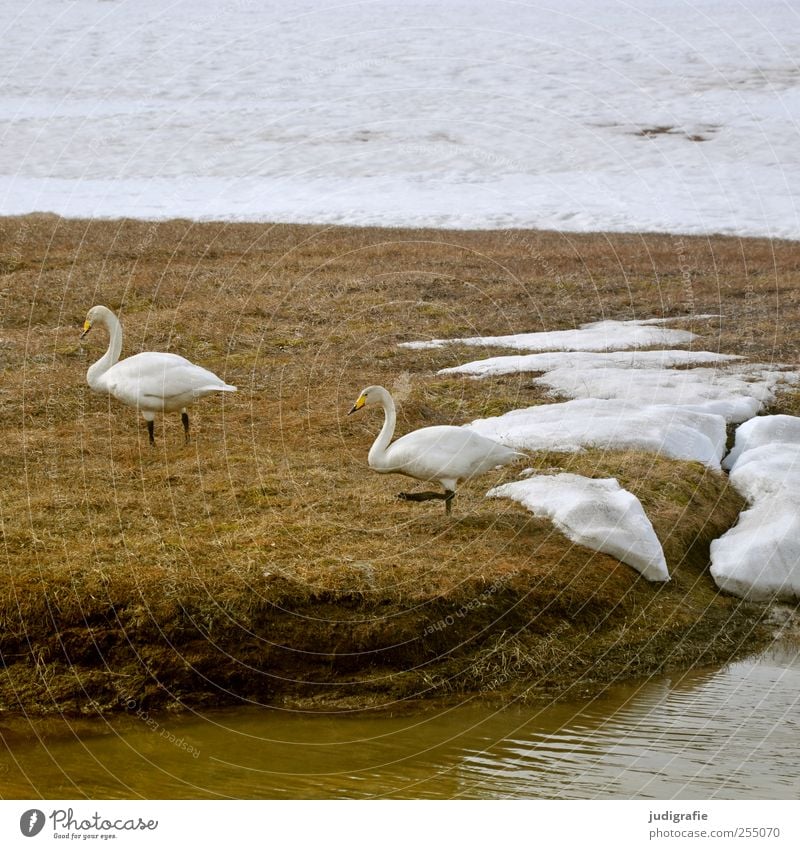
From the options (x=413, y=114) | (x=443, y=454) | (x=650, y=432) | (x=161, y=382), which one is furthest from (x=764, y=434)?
(x=413, y=114)

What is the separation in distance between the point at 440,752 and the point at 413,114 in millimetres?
60604

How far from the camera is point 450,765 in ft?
32.0

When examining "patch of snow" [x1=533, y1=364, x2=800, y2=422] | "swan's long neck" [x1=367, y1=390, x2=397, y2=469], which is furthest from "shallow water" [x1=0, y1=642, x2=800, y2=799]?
"patch of snow" [x1=533, y1=364, x2=800, y2=422]

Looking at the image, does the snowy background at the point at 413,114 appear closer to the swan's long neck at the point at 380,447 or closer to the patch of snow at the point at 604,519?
the swan's long neck at the point at 380,447

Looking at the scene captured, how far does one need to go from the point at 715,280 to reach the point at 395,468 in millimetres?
23434

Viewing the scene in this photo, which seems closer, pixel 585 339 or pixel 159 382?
pixel 159 382

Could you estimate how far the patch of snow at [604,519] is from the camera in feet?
44.1

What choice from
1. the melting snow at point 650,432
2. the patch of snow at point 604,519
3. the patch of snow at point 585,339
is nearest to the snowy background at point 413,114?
the patch of snow at point 585,339

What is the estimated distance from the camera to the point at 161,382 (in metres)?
15.5

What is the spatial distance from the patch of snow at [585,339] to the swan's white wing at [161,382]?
9.46 m

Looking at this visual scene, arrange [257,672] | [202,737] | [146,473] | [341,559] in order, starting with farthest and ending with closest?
1. [146,473]
2. [341,559]
3. [257,672]
4. [202,737]

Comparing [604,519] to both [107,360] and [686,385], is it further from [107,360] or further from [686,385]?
[107,360]

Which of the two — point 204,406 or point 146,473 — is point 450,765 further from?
point 204,406

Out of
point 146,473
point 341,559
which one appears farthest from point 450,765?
point 146,473
